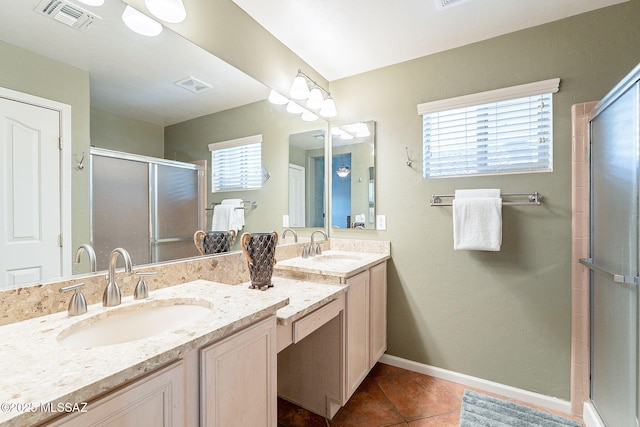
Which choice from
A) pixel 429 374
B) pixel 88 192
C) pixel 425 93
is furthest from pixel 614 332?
pixel 88 192

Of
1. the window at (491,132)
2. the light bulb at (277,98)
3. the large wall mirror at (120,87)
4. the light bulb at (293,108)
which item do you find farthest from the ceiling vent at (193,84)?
the window at (491,132)

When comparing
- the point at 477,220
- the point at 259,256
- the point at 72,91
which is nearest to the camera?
the point at 72,91

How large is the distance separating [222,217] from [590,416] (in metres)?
2.31

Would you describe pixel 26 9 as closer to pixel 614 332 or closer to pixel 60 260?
pixel 60 260

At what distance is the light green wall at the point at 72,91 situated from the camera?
88 cm

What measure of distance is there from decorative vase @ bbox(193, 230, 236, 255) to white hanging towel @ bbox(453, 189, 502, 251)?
1.44 metres

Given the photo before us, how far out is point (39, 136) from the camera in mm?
918

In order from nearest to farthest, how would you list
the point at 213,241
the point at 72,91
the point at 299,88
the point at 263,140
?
the point at 72,91 < the point at 213,241 < the point at 263,140 < the point at 299,88

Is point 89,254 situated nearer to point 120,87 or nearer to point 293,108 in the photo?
point 120,87

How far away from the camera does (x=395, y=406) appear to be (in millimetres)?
1759

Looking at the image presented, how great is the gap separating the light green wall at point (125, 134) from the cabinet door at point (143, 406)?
89 cm

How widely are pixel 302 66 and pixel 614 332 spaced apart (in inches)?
96.9

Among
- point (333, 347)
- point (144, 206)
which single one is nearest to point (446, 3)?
point (144, 206)

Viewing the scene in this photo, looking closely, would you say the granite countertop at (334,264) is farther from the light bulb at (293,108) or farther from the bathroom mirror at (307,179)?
the light bulb at (293,108)
